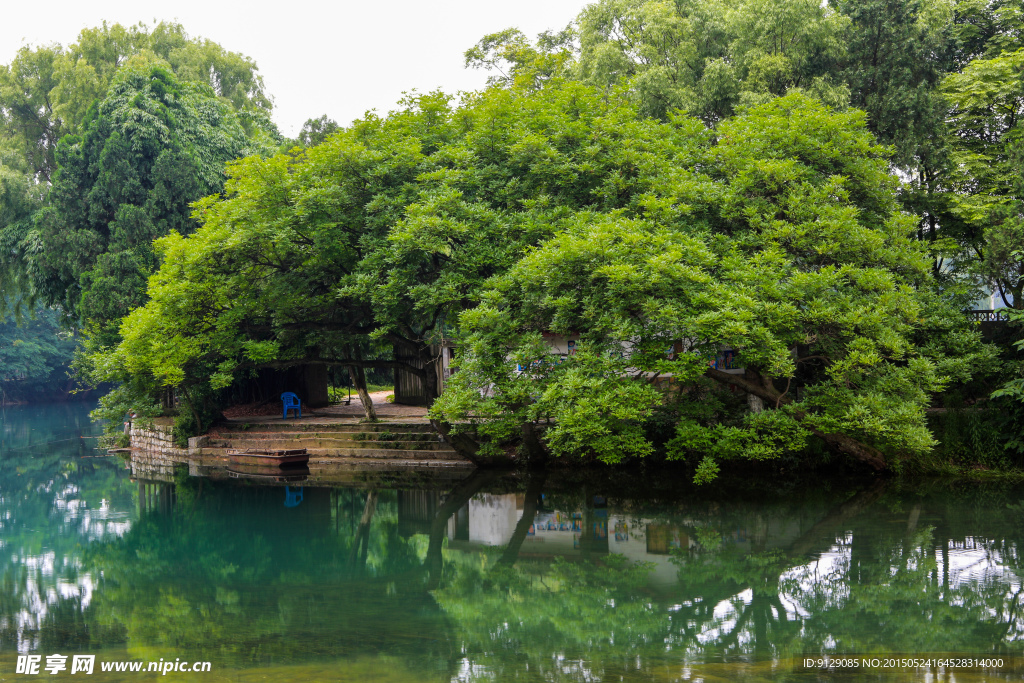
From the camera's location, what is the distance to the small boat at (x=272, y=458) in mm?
16438

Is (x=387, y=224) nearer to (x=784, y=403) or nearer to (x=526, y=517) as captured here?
(x=526, y=517)

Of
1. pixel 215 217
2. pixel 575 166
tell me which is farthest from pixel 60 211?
pixel 575 166

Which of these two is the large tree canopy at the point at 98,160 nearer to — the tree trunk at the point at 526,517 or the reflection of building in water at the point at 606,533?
the tree trunk at the point at 526,517

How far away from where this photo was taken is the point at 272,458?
54.0 feet

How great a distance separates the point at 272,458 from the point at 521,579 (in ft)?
29.5

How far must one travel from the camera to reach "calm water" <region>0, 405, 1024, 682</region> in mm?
6496

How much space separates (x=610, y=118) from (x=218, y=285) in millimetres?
8025

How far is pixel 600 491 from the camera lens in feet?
43.2

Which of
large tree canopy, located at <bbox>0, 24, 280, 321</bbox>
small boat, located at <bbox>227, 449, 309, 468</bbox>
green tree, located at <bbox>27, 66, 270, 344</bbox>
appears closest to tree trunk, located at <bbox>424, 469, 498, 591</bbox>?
small boat, located at <bbox>227, 449, 309, 468</bbox>

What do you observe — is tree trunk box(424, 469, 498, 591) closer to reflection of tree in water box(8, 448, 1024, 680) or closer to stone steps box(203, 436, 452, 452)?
reflection of tree in water box(8, 448, 1024, 680)

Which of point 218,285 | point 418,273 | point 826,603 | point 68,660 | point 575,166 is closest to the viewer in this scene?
point 68,660

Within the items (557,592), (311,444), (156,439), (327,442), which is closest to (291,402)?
(311,444)

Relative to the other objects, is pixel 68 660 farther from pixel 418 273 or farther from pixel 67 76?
pixel 67 76

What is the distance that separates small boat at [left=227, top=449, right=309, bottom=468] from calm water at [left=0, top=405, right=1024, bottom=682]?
1743 millimetres
